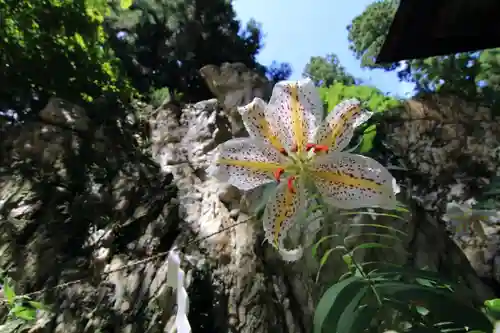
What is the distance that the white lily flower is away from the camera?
0.49 m

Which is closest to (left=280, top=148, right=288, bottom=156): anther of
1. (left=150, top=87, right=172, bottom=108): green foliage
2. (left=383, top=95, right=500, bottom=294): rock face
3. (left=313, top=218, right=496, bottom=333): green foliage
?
(left=313, top=218, right=496, bottom=333): green foliage

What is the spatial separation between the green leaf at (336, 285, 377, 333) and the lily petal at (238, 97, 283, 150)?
0.61 feet

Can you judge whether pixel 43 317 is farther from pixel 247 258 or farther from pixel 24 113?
pixel 24 113

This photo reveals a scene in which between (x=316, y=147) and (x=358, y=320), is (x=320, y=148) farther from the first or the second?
(x=358, y=320)

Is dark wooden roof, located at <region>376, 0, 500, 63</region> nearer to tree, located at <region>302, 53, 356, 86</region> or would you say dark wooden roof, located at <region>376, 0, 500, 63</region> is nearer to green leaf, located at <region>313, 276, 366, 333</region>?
green leaf, located at <region>313, 276, 366, 333</region>

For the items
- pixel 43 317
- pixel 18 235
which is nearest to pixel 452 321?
pixel 43 317

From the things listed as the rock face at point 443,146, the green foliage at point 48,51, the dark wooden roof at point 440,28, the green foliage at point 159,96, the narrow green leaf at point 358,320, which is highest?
the green foliage at point 159,96

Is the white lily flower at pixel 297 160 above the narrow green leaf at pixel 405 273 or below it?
above

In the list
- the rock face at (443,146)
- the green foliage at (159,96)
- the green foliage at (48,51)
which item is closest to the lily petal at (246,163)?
the green foliage at (48,51)

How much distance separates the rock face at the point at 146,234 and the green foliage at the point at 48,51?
0.20m

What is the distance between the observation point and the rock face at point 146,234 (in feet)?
5.17

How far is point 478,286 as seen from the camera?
5.33 ft

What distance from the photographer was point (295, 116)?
542 millimetres

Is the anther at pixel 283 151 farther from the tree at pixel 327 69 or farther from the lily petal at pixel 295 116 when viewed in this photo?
the tree at pixel 327 69
